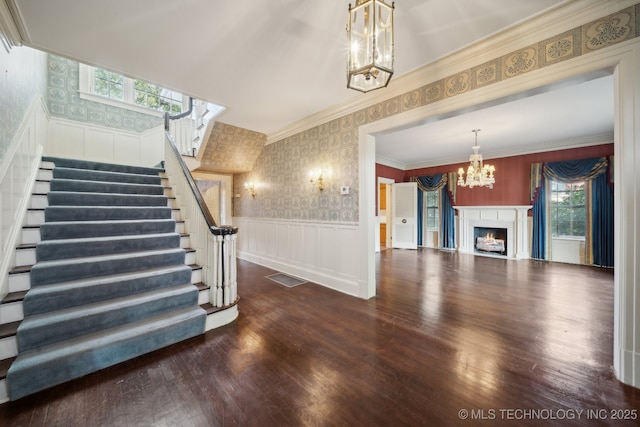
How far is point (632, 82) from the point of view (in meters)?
1.72

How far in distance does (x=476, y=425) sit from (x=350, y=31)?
8.27ft

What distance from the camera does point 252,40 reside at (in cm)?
238

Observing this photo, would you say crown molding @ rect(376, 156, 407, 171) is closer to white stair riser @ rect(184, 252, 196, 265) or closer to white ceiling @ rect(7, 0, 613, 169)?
white ceiling @ rect(7, 0, 613, 169)

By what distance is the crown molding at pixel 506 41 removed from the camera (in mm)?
1872

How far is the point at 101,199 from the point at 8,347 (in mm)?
1977

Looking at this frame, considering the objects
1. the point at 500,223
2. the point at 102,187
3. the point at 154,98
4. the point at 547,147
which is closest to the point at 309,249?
the point at 102,187

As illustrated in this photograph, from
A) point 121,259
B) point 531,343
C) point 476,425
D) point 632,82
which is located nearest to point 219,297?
point 121,259

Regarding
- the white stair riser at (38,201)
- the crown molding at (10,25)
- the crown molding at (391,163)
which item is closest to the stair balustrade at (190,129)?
the white stair riser at (38,201)

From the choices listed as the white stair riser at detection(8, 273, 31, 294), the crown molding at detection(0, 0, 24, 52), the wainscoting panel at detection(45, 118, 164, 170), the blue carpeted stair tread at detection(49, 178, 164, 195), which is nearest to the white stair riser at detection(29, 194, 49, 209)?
the blue carpeted stair tread at detection(49, 178, 164, 195)

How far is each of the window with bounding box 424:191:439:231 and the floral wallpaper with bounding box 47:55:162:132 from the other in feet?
28.2

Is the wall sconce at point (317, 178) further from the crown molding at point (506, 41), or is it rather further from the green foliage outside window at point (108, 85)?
the green foliage outside window at point (108, 85)

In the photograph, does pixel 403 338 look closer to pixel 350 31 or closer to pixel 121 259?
pixel 350 31

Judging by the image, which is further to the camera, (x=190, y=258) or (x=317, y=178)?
(x=317, y=178)

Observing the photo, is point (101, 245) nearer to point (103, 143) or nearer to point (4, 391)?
point (4, 391)
